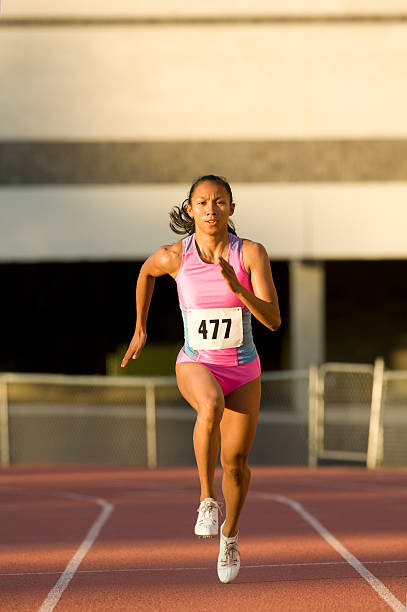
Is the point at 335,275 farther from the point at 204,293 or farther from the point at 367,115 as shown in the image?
Answer: the point at 204,293

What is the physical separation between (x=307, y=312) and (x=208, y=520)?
18611mm

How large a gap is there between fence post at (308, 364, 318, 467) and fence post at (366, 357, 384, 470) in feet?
3.04

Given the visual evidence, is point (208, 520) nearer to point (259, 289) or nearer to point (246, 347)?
point (246, 347)

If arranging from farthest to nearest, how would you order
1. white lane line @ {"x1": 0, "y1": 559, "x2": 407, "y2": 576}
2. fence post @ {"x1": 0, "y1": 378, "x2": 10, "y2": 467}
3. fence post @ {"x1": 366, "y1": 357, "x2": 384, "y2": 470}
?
fence post @ {"x1": 0, "y1": 378, "x2": 10, "y2": 467}, fence post @ {"x1": 366, "y1": 357, "x2": 384, "y2": 470}, white lane line @ {"x1": 0, "y1": 559, "x2": 407, "y2": 576}

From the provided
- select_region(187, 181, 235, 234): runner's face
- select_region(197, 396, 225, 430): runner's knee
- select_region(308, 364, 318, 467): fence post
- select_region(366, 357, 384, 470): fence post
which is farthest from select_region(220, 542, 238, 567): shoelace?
select_region(308, 364, 318, 467): fence post

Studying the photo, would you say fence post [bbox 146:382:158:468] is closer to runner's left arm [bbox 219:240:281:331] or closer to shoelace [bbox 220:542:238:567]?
shoelace [bbox 220:542:238:567]

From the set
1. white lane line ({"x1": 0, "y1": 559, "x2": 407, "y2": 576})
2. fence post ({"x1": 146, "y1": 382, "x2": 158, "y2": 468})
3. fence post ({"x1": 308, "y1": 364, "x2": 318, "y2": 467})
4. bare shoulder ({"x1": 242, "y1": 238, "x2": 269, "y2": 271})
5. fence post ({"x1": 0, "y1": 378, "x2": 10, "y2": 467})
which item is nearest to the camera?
bare shoulder ({"x1": 242, "y1": 238, "x2": 269, "y2": 271})

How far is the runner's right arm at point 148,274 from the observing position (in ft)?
23.3

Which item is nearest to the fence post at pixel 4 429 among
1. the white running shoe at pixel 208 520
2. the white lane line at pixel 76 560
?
the white lane line at pixel 76 560

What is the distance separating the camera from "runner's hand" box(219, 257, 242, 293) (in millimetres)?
6320

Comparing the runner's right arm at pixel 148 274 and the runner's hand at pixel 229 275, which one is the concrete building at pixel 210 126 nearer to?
the runner's right arm at pixel 148 274

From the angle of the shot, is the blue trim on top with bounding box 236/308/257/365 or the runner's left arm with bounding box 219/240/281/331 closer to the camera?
the runner's left arm with bounding box 219/240/281/331

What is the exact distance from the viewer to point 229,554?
723 cm

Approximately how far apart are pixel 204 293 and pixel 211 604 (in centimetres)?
187
